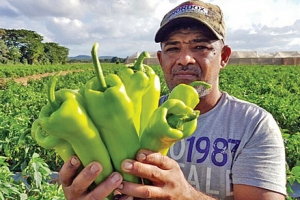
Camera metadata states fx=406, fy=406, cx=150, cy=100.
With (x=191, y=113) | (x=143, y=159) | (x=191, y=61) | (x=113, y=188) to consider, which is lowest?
(x=113, y=188)

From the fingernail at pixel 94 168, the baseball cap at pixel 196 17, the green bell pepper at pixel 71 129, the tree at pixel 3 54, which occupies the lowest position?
the fingernail at pixel 94 168

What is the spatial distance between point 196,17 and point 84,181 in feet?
4.39

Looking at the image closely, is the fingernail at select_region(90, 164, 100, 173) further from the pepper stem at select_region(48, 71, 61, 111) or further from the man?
the man

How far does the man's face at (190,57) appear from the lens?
2.44 m

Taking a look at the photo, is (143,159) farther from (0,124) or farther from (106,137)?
(0,124)

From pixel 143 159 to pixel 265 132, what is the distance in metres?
1.07

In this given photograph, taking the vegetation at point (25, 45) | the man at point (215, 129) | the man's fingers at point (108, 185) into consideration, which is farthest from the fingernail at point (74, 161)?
the vegetation at point (25, 45)

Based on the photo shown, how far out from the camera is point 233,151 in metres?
2.34

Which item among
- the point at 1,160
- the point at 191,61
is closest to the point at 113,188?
the point at 191,61

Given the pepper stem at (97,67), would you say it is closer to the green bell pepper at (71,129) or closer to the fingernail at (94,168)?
the green bell pepper at (71,129)

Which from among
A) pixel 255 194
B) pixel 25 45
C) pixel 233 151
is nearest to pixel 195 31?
pixel 233 151

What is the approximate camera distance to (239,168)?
2.26 meters

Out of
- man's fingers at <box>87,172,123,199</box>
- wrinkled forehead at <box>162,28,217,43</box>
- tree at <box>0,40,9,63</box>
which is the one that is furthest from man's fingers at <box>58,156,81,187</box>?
tree at <box>0,40,9,63</box>

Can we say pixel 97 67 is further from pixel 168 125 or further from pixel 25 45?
pixel 25 45
